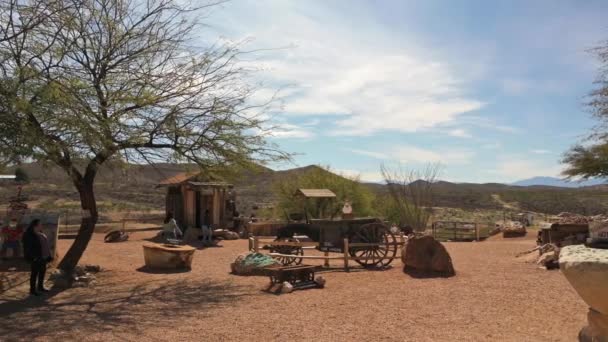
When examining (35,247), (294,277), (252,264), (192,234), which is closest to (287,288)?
(294,277)

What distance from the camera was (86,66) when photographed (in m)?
10.2

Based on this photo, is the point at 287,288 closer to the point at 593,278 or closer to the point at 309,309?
the point at 309,309

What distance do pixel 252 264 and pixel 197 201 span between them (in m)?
11.5

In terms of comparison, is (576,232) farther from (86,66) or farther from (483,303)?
(86,66)

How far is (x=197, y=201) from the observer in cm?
2366

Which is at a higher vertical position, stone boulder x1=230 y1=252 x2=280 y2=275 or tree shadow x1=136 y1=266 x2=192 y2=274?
stone boulder x1=230 y1=252 x2=280 y2=275

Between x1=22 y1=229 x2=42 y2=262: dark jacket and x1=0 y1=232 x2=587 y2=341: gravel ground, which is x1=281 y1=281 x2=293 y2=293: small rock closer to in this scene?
x1=0 y1=232 x2=587 y2=341: gravel ground

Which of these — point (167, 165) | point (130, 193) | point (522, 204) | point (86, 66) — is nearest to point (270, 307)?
point (167, 165)

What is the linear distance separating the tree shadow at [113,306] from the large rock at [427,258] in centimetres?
401

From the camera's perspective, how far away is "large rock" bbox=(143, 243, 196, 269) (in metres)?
13.3

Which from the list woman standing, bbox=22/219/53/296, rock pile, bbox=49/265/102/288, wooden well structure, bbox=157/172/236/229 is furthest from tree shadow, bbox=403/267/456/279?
wooden well structure, bbox=157/172/236/229

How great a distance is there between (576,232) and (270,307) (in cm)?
1107

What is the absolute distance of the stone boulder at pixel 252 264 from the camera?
41.4ft

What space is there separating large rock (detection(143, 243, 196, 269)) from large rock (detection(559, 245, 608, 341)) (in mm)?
9904
